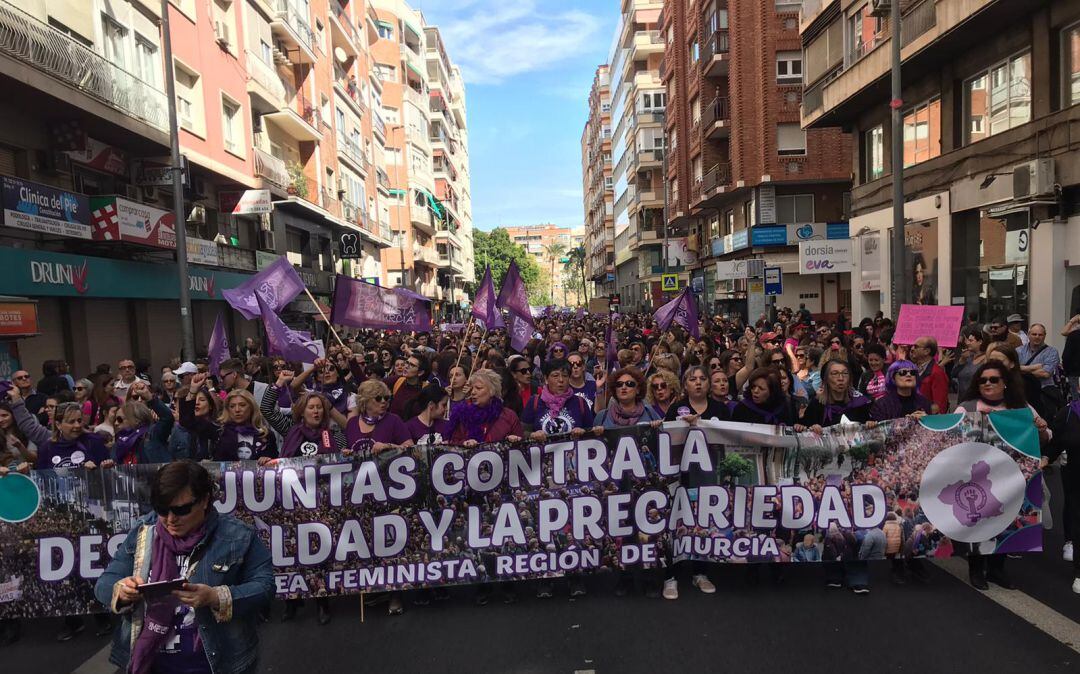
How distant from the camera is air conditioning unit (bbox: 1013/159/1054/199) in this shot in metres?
14.1

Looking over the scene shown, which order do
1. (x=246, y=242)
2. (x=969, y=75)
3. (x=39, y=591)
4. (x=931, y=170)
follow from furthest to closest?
(x=246, y=242) → (x=931, y=170) → (x=969, y=75) → (x=39, y=591)

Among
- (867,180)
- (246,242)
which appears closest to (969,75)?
(867,180)

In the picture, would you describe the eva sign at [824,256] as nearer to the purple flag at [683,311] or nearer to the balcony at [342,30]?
the purple flag at [683,311]

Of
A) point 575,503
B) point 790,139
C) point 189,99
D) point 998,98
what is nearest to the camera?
point 575,503

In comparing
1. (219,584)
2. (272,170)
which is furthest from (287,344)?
(272,170)

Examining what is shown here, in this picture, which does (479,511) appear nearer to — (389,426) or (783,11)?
(389,426)

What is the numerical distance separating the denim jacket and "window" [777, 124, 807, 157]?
31990 mm

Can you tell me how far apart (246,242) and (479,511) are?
81.9ft

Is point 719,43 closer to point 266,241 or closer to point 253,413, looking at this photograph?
point 266,241

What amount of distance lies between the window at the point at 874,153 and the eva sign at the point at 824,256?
7.07 feet

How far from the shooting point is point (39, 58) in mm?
14391

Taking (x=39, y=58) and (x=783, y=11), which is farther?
(x=783, y=11)

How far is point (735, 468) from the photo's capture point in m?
5.27

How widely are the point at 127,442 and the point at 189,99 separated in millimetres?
18539
